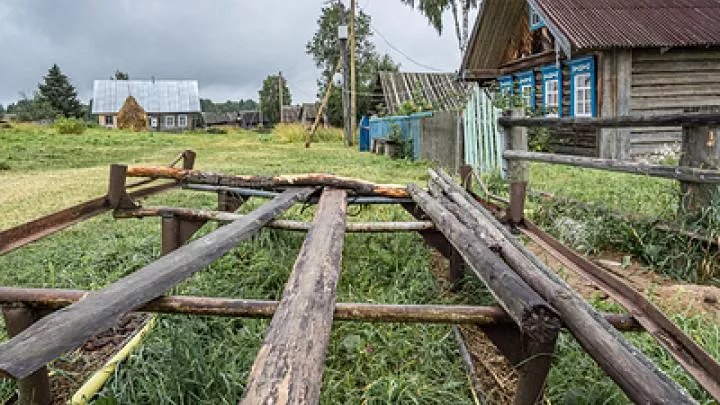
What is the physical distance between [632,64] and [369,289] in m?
10.9

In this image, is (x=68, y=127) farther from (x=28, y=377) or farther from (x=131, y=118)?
(x=28, y=377)

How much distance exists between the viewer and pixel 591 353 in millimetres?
1305

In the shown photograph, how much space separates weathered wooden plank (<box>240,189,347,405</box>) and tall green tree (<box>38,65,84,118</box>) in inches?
2458

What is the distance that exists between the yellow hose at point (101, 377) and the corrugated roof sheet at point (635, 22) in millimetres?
10637

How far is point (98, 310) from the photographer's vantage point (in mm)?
1252

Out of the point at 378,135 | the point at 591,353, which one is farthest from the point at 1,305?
A: the point at 378,135

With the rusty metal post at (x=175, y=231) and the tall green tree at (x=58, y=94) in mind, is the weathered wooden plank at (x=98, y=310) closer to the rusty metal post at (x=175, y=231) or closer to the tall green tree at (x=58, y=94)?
the rusty metal post at (x=175, y=231)

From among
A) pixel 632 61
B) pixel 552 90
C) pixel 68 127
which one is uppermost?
pixel 632 61

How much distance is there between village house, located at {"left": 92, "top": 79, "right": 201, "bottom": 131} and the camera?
49250 mm

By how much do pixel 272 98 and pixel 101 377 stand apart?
64.8m

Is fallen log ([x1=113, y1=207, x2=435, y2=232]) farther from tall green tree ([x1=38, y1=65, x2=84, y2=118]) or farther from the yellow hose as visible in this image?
tall green tree ([x1=38, y1=65, x2=84, y2=118])

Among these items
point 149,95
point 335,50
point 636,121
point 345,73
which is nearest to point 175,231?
point 636,121

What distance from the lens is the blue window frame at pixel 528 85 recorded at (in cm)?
1441

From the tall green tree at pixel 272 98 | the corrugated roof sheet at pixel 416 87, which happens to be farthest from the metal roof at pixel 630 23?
the tall green tree at pixel 272 98
